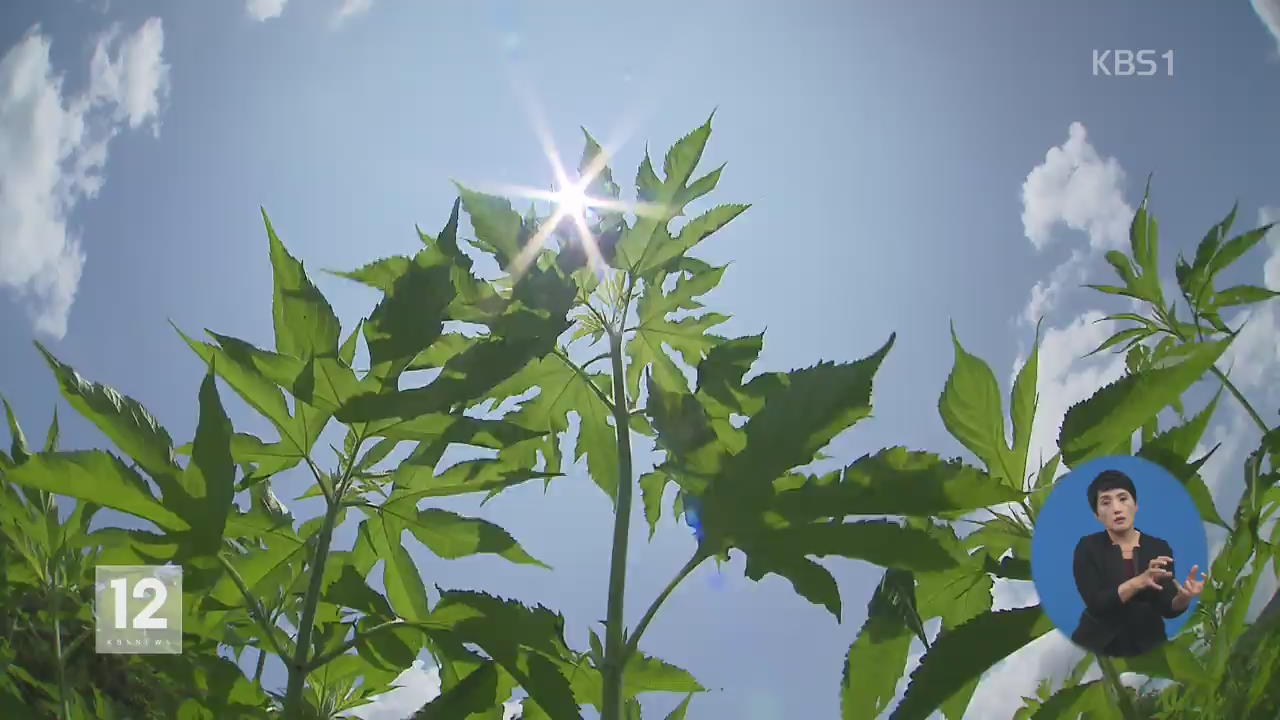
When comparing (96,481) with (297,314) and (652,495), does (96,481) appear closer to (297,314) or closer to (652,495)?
(297,314)

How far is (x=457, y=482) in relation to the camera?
44.8 inches

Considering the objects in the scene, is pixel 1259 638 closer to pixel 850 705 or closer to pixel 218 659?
pixel 850 705

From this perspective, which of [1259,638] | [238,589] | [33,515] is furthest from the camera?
[33,515]

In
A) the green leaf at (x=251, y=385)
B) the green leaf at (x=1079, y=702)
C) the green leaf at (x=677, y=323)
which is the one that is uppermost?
the green leaf at (x=677, y=323)

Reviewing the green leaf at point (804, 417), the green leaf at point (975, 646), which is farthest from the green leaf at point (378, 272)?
the green leaf at point (975, 646)

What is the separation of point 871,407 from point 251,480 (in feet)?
3.10

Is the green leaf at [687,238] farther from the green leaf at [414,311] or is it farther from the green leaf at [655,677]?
the green leaf at [655,677]

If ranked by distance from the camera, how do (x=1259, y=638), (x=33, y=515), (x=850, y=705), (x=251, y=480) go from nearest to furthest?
1. (x=1259, y=638)
2. (x=850, y=705)
3. (x=251, y=480)
4. (x=33, y=515)

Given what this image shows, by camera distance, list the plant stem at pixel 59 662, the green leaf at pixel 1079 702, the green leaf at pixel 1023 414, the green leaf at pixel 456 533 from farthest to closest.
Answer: the plant stem at pixel 59 662 < the green leaf at pixel 456 533 < the green leaf at pixel 1023 414 < the green leaf at pixel 1079 702

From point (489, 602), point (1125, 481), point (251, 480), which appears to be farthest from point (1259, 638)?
point (251, 480)

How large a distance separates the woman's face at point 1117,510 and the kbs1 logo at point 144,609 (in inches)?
44.3

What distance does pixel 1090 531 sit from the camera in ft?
2.89

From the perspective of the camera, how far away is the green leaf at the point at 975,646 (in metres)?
0.82

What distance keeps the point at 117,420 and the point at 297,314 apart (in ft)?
0.85
